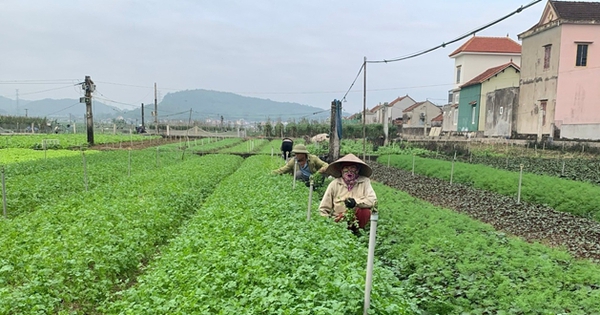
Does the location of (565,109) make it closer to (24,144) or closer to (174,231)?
(174,231)

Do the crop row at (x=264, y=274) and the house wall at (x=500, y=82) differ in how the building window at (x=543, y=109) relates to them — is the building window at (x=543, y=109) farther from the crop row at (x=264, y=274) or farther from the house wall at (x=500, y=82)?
the crop row at (x=264, y=274)

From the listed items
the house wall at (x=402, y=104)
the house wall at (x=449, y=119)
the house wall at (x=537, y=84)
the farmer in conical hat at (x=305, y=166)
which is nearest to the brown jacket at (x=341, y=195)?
the farmer in conical hat at (x=305, y=166)

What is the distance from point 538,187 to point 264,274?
1167 cm

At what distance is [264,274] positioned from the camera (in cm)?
417

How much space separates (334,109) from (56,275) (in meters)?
13.0

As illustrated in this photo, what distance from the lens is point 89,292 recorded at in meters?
5.18

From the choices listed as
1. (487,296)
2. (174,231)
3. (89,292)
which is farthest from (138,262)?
(487,296)

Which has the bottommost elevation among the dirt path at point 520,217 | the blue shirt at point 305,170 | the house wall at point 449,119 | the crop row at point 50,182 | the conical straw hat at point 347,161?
the dirt path at point 520,217

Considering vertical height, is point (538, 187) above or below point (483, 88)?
below

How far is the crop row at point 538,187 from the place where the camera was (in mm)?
11281

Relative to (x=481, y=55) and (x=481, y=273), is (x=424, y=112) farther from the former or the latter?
(x=481, y=273)

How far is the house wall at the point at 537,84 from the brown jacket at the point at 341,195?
26.4 m

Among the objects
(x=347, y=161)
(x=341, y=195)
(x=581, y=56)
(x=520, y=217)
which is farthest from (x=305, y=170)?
(x=581, y=56)

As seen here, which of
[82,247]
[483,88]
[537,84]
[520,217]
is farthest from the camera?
[483,88]
